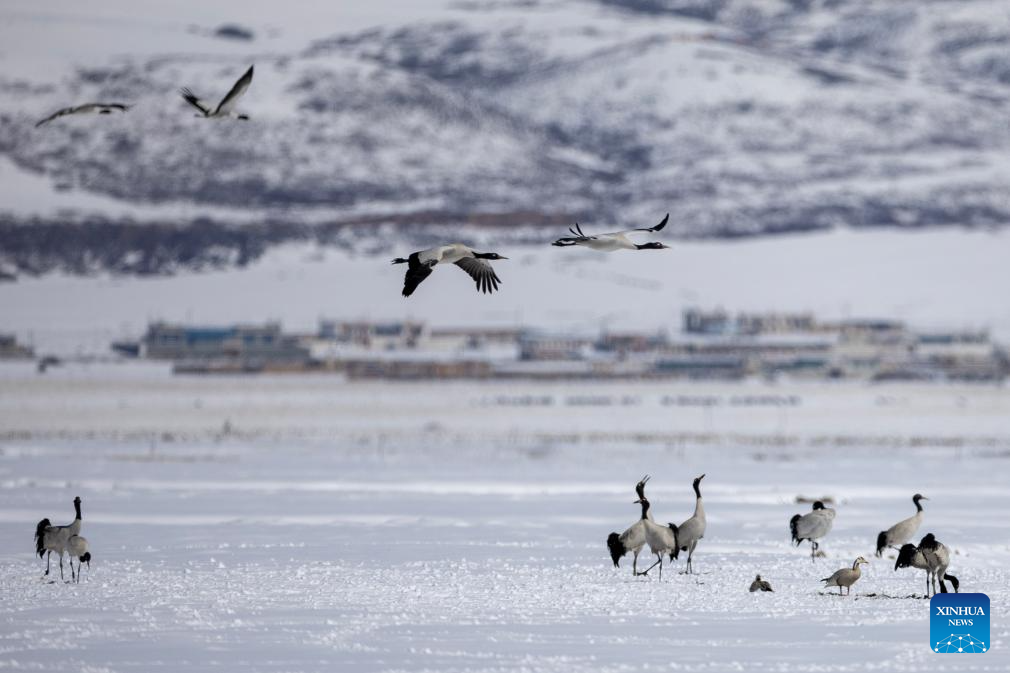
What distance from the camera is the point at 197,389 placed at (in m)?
69.6

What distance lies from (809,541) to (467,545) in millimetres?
3496

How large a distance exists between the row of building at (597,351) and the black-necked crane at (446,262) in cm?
6059

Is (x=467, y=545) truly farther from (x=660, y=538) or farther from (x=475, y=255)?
(x=475, y=255)

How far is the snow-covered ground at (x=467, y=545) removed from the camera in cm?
1548

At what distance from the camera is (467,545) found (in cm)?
2209

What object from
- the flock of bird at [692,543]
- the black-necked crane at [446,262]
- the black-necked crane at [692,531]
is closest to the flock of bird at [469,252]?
the black-necked crane at [446,262]

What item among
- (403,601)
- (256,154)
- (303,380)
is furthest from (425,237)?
(403,601)

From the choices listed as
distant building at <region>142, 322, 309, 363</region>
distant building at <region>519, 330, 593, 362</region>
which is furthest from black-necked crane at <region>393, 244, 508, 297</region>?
distant building at <region>519, 330, 593, 362</region>

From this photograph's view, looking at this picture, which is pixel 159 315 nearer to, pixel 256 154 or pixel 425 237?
pixel 425 237

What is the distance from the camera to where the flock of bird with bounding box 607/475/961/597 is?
17.7 metres

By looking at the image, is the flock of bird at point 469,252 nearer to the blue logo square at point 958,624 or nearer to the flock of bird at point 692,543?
the flock of bird at point 692,543

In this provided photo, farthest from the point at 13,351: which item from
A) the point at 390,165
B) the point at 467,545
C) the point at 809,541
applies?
the point at 390,165

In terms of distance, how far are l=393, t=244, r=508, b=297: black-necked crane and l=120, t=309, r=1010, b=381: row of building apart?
6059cm

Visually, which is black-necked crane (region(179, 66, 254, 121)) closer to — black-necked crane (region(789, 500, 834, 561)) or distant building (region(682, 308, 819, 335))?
black-necked crane (region(789, 500, 834, 561))
